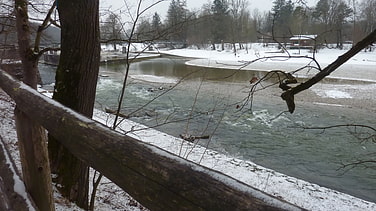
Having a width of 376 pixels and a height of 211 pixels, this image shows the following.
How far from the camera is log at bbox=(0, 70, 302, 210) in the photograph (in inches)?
28.6

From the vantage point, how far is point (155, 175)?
0.88 metres

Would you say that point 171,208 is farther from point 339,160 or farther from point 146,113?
point 146,113

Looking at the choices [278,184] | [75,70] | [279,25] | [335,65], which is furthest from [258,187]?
[75,70]

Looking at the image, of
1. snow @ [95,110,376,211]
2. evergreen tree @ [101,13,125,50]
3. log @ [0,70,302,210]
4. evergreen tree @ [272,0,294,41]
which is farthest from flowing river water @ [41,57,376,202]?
log @ [0,70,302,210]

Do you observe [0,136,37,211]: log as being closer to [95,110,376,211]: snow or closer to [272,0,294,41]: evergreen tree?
[272,0,294,41]: evergreen tree

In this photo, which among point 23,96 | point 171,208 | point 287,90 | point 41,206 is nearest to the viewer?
point 171,208

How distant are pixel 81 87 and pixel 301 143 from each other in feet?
27.3

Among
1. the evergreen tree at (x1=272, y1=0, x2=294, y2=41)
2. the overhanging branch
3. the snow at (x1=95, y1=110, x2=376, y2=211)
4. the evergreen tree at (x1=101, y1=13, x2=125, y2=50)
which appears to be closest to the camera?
the overhanging branch

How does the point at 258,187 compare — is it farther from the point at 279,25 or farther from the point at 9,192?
the point at 9,192

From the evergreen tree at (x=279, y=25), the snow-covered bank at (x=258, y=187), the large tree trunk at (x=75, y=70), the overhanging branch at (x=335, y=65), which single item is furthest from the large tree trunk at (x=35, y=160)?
the snow-covered bank at (x=258, y=187)

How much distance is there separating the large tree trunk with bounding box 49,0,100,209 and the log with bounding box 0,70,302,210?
193 centimetres

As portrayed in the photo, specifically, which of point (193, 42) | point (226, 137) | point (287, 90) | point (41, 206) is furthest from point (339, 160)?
point (193, 42)

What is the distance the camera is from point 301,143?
9.71 metres

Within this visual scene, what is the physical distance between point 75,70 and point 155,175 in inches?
103
